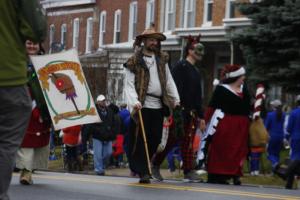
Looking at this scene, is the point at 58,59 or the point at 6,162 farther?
the point at 58,59

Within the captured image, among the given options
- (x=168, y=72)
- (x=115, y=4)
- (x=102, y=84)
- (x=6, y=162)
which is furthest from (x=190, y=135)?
(x=115, y=4)

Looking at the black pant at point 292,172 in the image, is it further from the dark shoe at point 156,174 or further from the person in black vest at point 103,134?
the person in black vest at point 103,134

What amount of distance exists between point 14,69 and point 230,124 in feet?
23.0

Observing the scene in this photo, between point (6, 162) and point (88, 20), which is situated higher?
point (88, 20)

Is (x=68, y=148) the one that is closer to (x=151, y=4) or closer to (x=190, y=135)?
(x=190, y=135)

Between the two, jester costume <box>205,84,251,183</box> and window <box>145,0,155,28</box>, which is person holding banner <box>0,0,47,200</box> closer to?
jester costume <box>205,84,251,183</box>

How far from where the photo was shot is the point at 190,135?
12.4m

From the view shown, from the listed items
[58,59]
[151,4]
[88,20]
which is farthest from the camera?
[88,20]

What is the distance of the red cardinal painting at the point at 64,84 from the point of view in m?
10.7

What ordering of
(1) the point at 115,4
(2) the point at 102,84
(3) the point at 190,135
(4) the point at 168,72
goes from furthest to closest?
(1) the point at 115,4 → (2) the point at 102,84 → (3) the point at 190,135 → (4) the point at 168,72

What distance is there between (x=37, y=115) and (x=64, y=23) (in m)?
43.2

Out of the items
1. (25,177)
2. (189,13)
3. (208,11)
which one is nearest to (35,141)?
(25,177)

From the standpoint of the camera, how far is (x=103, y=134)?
2044 cm

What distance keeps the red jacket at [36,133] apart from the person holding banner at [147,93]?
3.43ft
